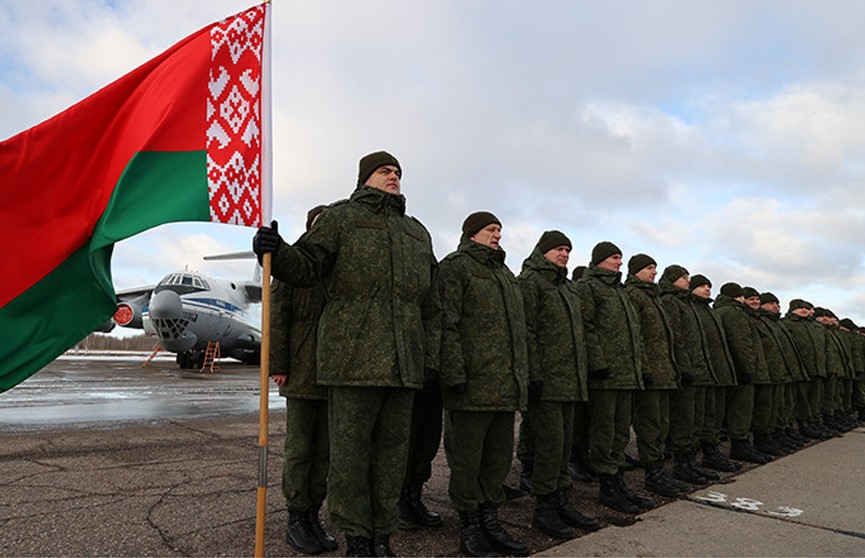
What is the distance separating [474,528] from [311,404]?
4.00 ft

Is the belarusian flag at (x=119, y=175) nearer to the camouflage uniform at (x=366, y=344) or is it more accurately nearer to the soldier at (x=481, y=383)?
the camouflage uniform at (x=366, y=344)

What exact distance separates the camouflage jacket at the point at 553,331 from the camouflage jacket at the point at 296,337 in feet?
4.88

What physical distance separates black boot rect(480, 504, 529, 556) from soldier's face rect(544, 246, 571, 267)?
6.41 ft

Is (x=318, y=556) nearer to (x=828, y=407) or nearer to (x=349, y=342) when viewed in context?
(x=349, y=342)

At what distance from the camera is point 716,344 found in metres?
6.53

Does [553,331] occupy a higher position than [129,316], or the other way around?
[129,316]

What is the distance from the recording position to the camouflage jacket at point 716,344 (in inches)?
253

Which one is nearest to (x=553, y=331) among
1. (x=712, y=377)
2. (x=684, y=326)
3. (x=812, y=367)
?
(x=684, y=326)

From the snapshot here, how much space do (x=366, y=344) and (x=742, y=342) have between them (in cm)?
561

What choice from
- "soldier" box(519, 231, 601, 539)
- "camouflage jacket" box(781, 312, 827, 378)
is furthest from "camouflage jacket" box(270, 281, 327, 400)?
"camouflage jacket" box(781, 312, 827, 378)

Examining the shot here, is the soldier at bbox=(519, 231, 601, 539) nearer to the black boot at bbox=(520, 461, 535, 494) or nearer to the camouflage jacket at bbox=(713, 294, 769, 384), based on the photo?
the black boot at bbox=(520, 461, 535, 494)

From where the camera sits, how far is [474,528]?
135 inches

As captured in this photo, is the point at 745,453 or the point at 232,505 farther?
the point at 745,453

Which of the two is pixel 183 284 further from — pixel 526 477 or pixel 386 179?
pixel 386 179
